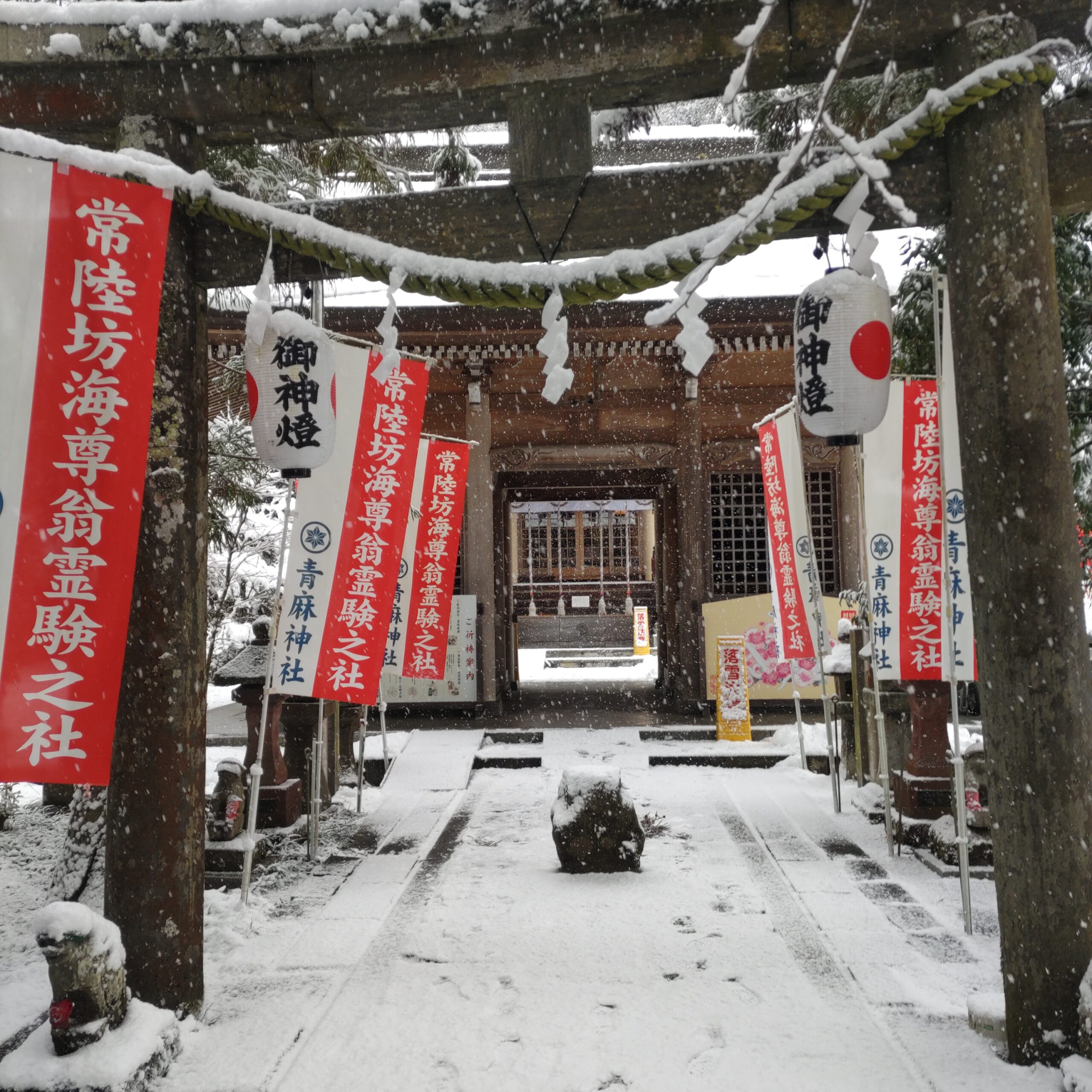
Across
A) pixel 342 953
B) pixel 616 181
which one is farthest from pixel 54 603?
pixel 616 181

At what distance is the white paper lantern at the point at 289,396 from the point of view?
4.43 meters

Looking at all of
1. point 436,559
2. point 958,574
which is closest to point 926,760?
point 958,574

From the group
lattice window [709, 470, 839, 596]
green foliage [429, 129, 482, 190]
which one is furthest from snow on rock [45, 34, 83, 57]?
lattice window [709, 470, 839, 596]

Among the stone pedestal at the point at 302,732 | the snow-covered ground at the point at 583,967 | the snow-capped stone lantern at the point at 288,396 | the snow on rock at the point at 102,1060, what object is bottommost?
the snow-covered ground at the point at 583,967

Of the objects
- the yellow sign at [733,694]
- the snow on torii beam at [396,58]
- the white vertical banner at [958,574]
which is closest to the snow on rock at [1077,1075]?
the white vertical banner at [958,574]

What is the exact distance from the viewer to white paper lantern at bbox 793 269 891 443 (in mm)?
3873

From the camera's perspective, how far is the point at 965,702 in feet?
44.0

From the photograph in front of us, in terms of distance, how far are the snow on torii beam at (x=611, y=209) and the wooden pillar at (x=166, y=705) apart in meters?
0.45

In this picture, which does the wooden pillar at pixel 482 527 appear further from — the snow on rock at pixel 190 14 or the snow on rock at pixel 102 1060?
the snow on rock at pixel 102 1060

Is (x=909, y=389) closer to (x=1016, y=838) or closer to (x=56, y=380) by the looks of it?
(x=1016, y=838)

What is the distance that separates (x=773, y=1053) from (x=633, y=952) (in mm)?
1258

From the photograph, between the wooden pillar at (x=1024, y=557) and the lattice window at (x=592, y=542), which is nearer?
the wooden pillar at (x=1024, y=557)

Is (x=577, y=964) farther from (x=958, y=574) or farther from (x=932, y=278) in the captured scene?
(x=932, y=278)

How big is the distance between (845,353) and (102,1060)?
165 inches
